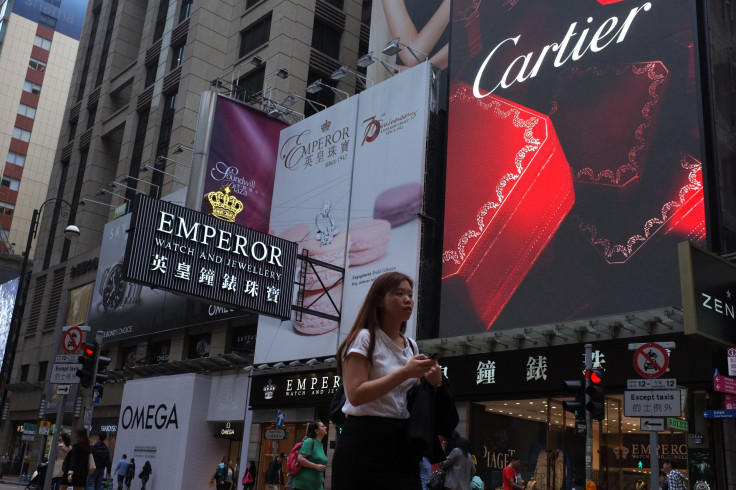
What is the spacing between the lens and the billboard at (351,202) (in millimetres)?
24109

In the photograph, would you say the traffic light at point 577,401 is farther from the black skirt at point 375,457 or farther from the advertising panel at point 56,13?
the advertising panel at point 56,13

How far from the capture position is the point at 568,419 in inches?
762

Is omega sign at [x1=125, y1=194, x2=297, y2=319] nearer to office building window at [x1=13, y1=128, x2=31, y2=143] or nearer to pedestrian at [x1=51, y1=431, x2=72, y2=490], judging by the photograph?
pedestrian at [x1=51, y1=431, x2=72, y2=490]

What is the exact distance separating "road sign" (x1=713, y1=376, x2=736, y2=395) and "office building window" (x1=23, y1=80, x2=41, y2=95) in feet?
254

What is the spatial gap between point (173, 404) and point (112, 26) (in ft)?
104

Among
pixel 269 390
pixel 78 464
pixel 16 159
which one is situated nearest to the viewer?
pixel 78 464

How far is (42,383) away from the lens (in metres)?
43.9

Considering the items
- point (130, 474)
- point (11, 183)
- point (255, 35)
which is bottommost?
point (130, 474)

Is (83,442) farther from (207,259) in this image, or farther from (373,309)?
(373,309)

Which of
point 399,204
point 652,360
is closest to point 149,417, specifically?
point 399,204

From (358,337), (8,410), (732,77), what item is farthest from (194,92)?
(358,337)

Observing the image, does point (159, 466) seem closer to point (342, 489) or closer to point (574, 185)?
point (574, 185)

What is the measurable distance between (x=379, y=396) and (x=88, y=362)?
509 inches

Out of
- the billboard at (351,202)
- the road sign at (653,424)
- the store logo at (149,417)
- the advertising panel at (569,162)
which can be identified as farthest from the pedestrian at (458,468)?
the store logo at (149,417)
